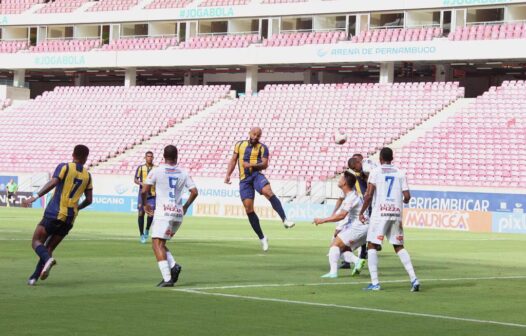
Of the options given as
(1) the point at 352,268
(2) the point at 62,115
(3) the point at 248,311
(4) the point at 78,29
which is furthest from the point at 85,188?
(4) the point at 78,29

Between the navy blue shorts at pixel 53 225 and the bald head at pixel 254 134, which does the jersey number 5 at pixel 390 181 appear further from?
the bald head at pixel 254 134

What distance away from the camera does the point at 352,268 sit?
1892 centimetres

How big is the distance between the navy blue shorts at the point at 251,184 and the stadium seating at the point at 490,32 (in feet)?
119

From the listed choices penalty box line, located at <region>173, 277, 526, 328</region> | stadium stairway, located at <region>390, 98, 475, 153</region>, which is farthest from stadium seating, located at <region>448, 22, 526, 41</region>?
penalty box line, located at <region>173, 277, 526, 328</region>

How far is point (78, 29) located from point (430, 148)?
31.7m

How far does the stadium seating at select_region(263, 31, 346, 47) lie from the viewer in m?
61.6

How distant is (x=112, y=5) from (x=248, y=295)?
59.1 m

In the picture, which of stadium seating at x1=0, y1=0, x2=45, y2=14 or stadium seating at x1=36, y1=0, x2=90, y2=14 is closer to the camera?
stadium seating at x1=36, y1=0, x2=90, y2=14

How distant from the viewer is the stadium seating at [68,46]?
71.1 meters

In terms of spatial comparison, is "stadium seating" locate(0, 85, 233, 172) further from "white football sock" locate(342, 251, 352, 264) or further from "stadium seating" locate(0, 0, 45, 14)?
"white football sock" locate(342, 251, 352, 264)

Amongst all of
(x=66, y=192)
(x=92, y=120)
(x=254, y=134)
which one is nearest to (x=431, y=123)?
A: (x=92, y=120)

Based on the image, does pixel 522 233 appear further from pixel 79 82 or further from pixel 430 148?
pixel 79 82

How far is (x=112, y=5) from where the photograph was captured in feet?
234

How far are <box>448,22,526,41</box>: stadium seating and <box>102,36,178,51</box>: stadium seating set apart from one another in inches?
758
